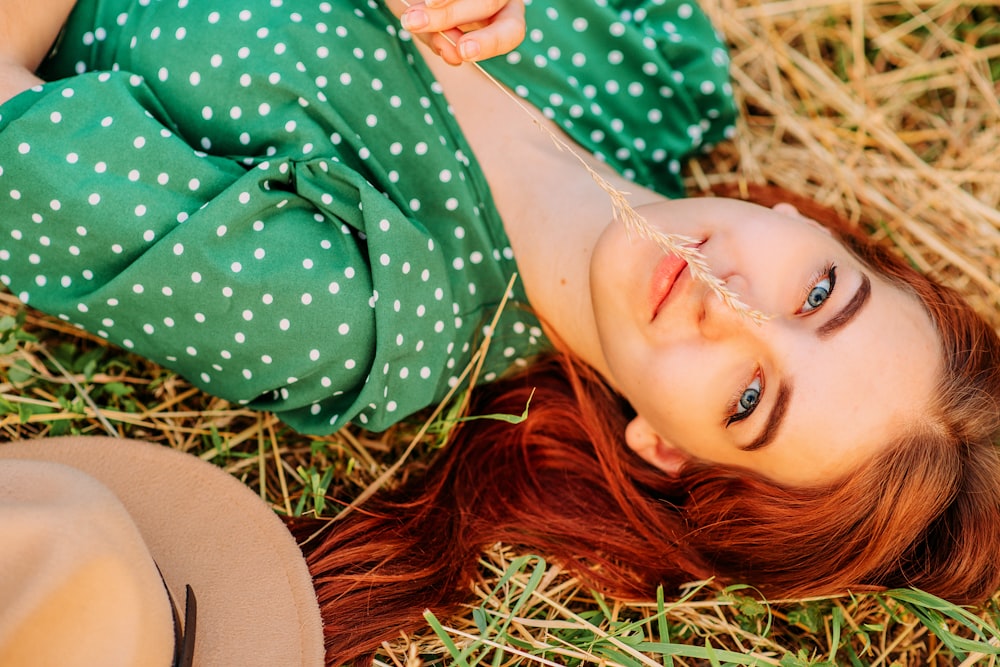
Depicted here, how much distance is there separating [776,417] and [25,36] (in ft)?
6.84

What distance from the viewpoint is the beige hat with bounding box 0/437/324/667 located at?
1559mm

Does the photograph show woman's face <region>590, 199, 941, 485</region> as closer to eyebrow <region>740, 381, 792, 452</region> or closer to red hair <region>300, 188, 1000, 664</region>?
eyebrow <region>740, 381, 792, 452</region>

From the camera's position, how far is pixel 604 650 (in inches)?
85.0

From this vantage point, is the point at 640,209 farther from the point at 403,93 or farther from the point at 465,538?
the point at 465,538

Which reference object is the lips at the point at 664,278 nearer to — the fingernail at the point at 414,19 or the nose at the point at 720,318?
the nose at the point at 720,318

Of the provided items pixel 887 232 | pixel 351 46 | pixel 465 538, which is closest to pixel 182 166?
pixel 351 46

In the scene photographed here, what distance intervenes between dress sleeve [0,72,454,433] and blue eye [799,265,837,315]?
3.02 feet

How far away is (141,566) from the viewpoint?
1678 mm

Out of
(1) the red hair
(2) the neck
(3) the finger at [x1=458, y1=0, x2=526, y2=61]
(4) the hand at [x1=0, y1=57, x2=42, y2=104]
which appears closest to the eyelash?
(1) the red hair

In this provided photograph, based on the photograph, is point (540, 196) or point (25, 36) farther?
point (540, 196)

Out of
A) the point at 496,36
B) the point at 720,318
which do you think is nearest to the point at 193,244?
the point at 496,36

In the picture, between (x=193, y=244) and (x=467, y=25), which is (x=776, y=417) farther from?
(x=193, y=244)

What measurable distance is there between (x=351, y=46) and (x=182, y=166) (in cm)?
59

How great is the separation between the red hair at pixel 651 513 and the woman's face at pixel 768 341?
13cm
